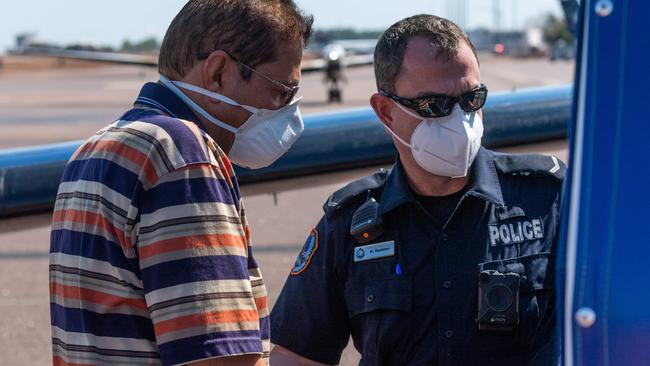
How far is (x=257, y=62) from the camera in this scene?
6.84ft

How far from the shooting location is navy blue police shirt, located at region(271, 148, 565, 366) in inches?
95.1

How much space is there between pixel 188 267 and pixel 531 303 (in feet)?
2.99

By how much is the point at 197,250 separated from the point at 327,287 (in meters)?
0.82

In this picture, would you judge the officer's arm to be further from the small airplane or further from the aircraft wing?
the small airplane

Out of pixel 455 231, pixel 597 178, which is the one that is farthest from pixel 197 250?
→ pixel 455 231

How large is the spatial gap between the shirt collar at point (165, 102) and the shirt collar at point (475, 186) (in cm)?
63

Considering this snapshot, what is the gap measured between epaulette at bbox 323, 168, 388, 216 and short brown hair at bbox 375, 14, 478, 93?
23cm

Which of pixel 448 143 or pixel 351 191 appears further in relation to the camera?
pixel 351 191

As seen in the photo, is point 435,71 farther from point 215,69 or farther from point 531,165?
point 215,69

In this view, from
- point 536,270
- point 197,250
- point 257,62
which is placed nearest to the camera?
point 197,250

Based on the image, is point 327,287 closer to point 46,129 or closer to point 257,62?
point 257,62

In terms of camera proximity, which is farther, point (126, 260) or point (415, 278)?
point (415, 278)

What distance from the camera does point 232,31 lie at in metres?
2.04

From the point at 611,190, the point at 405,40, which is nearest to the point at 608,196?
the point at 611,190
